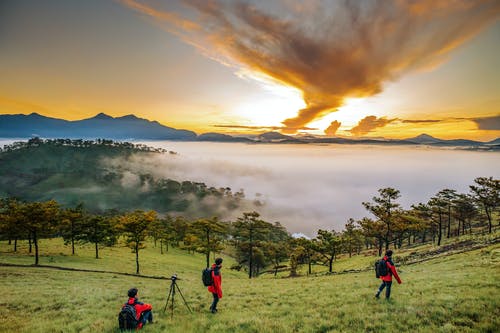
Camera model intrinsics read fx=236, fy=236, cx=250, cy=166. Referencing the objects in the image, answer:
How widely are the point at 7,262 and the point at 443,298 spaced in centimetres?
5374

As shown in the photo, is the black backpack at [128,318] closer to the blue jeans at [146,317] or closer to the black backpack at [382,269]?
the blue jeans at [146,317]

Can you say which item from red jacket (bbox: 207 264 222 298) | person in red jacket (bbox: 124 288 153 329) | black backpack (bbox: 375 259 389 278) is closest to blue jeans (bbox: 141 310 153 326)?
person in red jacket (bbox: 124 288 153 329)

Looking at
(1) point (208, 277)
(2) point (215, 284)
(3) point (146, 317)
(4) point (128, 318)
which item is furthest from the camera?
(2) point (215, 284)

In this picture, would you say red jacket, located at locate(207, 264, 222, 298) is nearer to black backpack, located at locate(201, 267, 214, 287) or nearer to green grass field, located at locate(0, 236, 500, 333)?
black backpack, located at locate(201, 267, 214, 287)

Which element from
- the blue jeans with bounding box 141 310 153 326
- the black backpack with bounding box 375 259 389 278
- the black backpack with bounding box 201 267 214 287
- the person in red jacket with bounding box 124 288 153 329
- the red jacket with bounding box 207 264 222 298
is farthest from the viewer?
the black backpack with bounding box 375 259 389 278

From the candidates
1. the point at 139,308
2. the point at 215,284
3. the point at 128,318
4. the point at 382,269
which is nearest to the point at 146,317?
the point at 139,308

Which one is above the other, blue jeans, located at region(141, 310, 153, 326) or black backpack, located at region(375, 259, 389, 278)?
black backpack, located at region(375, 259, 389, 278)

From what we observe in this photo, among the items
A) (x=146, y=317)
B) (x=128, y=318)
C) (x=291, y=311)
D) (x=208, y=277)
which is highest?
(x=208, y=277)

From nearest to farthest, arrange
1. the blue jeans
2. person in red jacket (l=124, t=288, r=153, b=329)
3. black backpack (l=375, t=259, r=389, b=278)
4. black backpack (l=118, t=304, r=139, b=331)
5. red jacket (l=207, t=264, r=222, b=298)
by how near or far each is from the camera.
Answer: black backpack (l=118, t=304, r=139, b=331) → person in red jacket (l=124, t=288, r=153, b=329) → the blue jeans → red jacket (l=207, t=264, r=222, b=298) → black backpack (l=375, t=259, r=389, b=278)

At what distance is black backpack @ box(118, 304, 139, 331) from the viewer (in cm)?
990

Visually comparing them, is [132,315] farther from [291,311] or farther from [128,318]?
[291,311]

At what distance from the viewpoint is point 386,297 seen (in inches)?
514

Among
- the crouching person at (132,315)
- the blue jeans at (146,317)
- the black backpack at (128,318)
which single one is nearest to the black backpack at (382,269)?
the blue jeans at (146,317)

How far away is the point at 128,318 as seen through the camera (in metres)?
9.91
